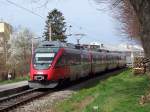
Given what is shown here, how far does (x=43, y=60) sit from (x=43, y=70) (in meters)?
0.74

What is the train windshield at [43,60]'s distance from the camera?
31344 millimetres

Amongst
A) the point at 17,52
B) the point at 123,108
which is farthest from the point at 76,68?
the point at 17,52

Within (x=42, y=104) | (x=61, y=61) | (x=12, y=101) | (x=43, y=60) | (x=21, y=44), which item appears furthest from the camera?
(x=21, y=44)

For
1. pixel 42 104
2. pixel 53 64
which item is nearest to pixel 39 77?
pixel 53 64

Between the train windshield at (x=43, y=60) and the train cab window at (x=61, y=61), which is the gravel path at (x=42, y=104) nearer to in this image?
the train windshield at (x=43, y=60)

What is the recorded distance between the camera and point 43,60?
1244 inches

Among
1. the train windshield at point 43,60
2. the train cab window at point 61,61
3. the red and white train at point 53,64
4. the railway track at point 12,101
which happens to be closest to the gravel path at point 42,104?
the railway track at point 12,101

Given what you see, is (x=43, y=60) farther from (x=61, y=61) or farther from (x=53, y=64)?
(x=61, y=61)

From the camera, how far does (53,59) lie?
103ft

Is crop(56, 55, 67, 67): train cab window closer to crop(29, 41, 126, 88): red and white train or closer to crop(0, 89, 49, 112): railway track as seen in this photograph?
crop(29, 41, 126, 88): red and white train

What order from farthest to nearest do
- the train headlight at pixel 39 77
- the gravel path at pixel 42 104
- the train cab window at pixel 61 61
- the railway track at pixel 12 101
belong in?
the train cab window at pixel 61 61 < the train headlight at pixel 39 77 < the railway track at pixel 12 101 < the gravel path at pixel 42 104

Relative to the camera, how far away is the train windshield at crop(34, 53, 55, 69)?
31.3 meters

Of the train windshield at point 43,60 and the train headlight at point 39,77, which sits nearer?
the train headlight at point 39,77

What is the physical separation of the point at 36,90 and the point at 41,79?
5.51ft
